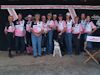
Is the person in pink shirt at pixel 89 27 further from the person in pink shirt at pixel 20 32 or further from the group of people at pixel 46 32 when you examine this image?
the person in pink shirt at pixel 20 32

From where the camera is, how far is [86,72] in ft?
38.5


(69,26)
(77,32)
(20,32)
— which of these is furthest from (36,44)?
(77,32)

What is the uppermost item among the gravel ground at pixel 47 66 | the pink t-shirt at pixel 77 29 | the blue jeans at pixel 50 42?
the pink t-shirt at pixel 77 29

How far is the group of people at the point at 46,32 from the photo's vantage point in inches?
543

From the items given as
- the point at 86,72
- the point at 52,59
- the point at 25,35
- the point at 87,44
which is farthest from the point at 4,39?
the point at 86,72

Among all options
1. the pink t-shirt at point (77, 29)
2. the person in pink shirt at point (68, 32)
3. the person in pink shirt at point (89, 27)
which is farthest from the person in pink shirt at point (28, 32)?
the person in pink shirt at point (89, 27)

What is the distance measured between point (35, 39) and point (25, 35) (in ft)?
1.82

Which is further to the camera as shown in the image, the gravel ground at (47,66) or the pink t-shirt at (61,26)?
the pink t-shirt at (61,26)

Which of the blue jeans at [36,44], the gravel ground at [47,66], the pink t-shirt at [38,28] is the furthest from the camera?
the blue jeans at [36,44]

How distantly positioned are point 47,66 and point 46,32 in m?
1.86

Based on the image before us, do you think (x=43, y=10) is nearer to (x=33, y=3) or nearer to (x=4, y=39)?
(x=33, y=3)

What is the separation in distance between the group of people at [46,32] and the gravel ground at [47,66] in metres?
0.38

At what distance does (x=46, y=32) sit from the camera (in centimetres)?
1399

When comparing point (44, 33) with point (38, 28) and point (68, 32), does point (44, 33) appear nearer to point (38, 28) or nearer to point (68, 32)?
point (38, 28)
